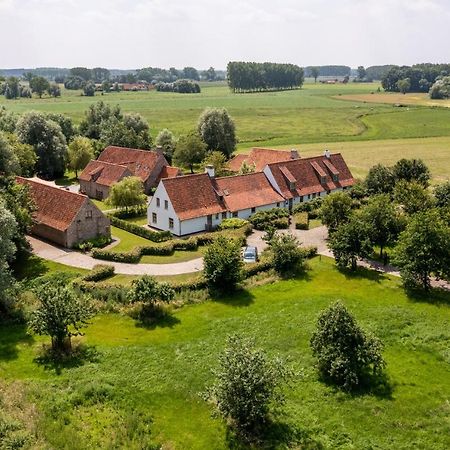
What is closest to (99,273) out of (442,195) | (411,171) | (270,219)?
(270,219)

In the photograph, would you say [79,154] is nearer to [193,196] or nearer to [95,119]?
[95,119]

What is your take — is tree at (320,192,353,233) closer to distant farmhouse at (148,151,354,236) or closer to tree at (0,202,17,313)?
distant farmhouse at (148,151,354,236)

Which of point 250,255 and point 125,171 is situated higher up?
point 125,171

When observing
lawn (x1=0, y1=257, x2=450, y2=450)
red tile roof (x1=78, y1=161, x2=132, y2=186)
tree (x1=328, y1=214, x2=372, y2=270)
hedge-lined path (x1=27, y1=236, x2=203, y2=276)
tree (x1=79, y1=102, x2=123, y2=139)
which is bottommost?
lawn (x1=0, y1=257, x2=450, y2=450)

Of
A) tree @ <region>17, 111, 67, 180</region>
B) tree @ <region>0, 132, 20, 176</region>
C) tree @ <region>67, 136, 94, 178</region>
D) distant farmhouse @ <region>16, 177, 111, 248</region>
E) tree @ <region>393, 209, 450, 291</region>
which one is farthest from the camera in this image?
tree @ <region>67, 136, 94, 178</region>

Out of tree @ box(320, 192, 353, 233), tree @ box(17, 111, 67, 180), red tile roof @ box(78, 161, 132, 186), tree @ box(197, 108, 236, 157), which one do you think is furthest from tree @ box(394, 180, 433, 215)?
tree @ box(17, 111, 67, 180)

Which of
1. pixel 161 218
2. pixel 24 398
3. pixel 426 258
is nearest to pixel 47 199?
pixel 161 218
